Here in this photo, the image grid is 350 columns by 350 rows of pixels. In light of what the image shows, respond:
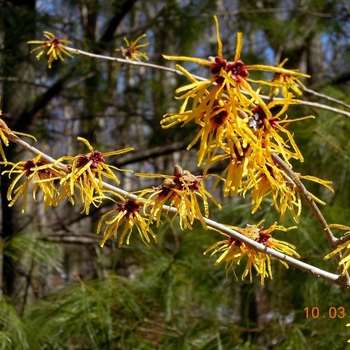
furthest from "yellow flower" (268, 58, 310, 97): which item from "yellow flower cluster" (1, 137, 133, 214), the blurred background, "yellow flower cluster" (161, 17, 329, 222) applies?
the blurred background

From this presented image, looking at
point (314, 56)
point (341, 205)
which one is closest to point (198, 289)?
point (341, 205)

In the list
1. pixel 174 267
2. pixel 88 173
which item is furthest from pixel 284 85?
pixel 174 267

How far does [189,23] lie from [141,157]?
0.37m

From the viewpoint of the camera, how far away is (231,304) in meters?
1.11

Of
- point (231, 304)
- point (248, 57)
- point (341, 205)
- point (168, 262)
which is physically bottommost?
point (231, 304)

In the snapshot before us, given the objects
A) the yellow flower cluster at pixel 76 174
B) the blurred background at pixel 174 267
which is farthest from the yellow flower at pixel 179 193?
Answer: the blurred background at pixel 174 267

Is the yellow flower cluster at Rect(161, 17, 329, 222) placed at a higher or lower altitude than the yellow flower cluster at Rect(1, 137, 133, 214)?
higher

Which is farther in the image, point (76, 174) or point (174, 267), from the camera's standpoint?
point (174, 267)

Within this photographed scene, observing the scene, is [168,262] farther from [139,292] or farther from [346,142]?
[346,142]

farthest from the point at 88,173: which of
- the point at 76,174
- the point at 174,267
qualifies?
the point at 174,267

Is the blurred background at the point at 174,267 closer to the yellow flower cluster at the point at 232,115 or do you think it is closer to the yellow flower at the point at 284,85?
the yellow flower at the point at 284,85

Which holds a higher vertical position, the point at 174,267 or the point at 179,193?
the point at 179,193

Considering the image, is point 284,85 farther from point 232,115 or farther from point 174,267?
point 174,267

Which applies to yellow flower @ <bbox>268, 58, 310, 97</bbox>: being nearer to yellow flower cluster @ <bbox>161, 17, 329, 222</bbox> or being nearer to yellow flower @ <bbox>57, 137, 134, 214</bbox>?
yellow flower cluster @ <bbox>161, 17, 329, 222</bbox>
